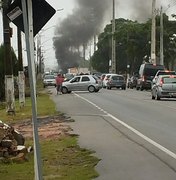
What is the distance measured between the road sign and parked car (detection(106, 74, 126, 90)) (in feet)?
168

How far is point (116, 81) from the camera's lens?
196 feet

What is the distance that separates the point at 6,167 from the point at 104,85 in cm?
5483

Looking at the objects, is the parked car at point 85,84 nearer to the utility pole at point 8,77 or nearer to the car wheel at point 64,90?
the car wheel at point 64,90

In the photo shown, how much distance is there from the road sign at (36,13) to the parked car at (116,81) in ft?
168

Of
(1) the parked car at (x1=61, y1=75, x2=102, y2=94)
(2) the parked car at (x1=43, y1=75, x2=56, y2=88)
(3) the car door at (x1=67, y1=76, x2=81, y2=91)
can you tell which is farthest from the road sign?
(2) the parked car at (x1=43, y1=75, x2=56, y2=88)

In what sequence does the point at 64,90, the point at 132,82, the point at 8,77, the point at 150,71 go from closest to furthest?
1. the point at 8,77
2. the point at 64,90
3. the point at 150,71
4. the point at 132,82

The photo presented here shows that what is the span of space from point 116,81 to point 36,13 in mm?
51805

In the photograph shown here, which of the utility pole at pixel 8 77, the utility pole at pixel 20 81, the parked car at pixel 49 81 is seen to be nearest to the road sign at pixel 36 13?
the utility pole at pixel 8 77

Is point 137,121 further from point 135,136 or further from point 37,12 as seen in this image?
point 37,12

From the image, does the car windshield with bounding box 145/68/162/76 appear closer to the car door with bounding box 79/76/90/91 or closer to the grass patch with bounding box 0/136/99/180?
the car door with bounding box 79/76/90/91

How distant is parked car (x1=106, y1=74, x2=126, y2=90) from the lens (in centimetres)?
5958

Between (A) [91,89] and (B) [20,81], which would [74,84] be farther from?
(B) [20,81]

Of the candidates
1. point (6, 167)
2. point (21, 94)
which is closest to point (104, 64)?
point (21, 94)

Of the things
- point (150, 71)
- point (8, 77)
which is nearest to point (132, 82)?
point (150, 71)
